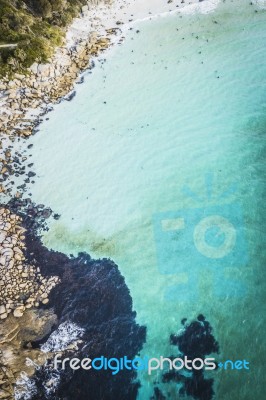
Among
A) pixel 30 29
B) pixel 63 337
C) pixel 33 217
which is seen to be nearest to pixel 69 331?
pixel 63 337

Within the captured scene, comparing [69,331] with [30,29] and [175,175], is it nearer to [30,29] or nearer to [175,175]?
[175,175]

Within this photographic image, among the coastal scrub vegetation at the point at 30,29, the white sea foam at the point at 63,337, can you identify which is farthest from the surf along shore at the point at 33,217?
the coastal scrub vegetation at the point at 30,29

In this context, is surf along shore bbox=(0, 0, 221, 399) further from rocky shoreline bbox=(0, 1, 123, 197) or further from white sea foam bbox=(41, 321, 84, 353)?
white sea foam bbox=(41, 321, 84, 353)

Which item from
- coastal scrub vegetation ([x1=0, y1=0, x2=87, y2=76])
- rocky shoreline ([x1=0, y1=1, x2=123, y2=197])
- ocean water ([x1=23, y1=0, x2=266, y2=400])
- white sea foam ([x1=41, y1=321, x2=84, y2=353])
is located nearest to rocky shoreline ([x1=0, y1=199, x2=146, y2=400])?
white sea foam ([x1=41, y1=321, x2=84, y2=353])

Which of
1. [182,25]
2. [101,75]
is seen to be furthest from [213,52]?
[101,75]

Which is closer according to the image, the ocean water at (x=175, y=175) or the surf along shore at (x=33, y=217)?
the surf along shore at (x=33, y=217)

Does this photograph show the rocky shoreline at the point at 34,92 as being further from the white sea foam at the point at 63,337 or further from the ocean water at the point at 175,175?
the white sea foam at the point at 63,337

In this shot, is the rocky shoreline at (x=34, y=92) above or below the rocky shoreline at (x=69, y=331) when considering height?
above
